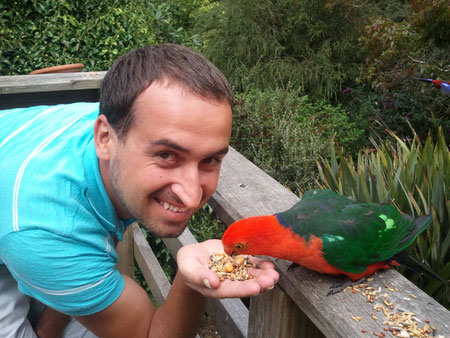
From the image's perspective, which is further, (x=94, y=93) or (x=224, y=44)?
(x=224, y=44)

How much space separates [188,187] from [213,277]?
0.86 feet

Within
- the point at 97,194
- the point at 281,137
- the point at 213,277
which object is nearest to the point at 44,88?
the point at 97,194

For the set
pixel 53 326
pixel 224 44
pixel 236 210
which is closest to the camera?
pixel 236 210

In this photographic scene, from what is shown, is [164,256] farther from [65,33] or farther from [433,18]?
[433,18]

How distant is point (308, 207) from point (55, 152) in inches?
A: 34.2

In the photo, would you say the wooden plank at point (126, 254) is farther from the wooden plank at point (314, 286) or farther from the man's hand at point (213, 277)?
the man's hand at point (213, 277)

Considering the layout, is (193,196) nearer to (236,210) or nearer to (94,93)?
(236,210)

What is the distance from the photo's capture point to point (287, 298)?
115 centimetres

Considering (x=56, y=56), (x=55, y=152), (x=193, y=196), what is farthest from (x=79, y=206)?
(x=56, y=56)

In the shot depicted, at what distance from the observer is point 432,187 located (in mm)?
1995

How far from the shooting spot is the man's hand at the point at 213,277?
1040 mm

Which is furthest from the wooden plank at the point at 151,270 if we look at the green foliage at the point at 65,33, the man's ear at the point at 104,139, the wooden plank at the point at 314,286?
the green foliage at the point at 65,33

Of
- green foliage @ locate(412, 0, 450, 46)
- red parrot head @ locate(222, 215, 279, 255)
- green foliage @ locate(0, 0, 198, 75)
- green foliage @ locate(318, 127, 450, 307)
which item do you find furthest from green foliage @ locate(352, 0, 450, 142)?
red parrot head @ locate(222, 215, 279, 255)

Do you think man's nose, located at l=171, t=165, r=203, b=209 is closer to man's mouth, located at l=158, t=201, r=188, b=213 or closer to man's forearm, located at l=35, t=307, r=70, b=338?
man's mouth, located at l=158, t=201, r=188, b=213
